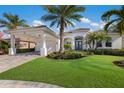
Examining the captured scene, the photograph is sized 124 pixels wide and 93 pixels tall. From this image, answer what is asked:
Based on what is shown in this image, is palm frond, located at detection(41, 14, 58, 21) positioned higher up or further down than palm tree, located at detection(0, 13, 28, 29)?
further down

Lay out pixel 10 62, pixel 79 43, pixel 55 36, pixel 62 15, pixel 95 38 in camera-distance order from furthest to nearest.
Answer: pixel 79 43
pixel 55 36
pixel 95 38
pixel 62 15
pixel 10 62

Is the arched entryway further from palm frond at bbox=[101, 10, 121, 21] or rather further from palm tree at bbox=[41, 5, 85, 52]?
palm frond at bbox=[101, 10, 121, 21]

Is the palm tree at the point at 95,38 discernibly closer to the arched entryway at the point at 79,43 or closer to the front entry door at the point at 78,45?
the arched entryway at the point at 79,43

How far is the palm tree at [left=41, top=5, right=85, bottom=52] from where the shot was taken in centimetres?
2581

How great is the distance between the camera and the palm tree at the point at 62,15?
25.8 metres

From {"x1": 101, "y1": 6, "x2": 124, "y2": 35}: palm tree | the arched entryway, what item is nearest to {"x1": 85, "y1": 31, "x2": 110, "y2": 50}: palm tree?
the arched entryway

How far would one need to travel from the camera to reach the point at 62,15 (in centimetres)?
2583

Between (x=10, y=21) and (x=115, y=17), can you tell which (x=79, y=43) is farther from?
(x=115, y=17)

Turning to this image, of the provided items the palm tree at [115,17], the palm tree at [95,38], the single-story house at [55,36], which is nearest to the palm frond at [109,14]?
the palm tree at [115,17]

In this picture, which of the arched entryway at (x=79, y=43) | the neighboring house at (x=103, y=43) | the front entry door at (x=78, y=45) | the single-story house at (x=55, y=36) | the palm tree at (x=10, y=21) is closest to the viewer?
the single-story house at (x=55, y=36)

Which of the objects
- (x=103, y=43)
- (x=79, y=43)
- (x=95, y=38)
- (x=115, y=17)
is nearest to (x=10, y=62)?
(x=115, y=17)

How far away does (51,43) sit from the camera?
37.8 m
